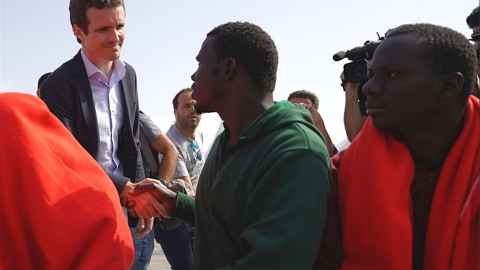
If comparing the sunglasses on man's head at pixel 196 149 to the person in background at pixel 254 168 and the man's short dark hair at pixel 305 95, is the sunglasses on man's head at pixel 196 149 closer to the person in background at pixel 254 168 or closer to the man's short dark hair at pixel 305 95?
the man's short dark hair at pixel 305 95

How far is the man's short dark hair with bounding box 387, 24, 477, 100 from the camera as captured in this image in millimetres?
2326

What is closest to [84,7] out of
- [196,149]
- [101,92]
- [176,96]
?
[101,92]

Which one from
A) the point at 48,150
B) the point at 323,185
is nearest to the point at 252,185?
the point at 323,185

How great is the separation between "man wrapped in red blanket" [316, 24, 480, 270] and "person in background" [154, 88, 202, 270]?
3.17m

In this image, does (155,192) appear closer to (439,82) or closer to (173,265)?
(439,82)

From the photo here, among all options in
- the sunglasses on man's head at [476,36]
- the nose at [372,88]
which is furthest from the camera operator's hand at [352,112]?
the nose at [372,88]

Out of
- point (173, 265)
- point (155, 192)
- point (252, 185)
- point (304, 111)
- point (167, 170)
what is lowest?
point (173, 265)

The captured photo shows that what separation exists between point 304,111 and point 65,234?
2.93ft

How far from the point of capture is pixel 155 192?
124 inches

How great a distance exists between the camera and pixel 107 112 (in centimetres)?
391

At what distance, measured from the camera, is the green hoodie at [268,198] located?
2.32 m

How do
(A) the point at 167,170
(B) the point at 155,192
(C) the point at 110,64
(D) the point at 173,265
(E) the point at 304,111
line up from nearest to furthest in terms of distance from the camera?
(E) the point at 304,111 < (B) the point at 155,192 < (C) the point at 110,64 < (A) the point at 167,170 < (D) the point at 173,265

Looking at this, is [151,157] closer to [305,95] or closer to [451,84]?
[305,95]

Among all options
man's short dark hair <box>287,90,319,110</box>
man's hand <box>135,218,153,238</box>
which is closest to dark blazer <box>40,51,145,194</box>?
man's hand <box>135,218,153,238</box>
